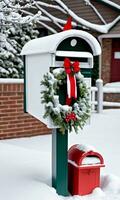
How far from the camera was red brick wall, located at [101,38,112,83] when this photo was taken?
634 inches

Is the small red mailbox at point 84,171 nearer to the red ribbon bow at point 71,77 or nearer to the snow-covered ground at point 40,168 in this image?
the snow-covered ground at point 40,168

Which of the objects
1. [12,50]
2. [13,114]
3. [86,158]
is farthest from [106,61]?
[86,158]

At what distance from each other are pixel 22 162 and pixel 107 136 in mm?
2990

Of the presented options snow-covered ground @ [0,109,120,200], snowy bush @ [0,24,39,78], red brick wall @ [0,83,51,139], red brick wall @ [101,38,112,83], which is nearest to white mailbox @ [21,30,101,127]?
snow-covered ground @ [0,109,120,200]

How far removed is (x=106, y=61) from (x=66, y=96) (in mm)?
11821

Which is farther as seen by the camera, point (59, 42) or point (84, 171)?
point (84, 171)

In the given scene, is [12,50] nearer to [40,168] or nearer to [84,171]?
[40,168]

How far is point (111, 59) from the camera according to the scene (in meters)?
16.2

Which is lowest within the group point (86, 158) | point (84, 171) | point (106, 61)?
point (84, 171)

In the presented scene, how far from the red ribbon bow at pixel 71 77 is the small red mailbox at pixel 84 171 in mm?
705

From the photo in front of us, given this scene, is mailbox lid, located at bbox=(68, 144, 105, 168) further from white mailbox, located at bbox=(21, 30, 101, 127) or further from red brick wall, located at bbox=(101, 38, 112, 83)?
red brick wall, located at bbox=(101, 38, 112, 83)

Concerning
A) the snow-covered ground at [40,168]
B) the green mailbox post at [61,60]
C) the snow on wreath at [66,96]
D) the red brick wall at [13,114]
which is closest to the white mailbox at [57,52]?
the green mailbox post at [61,60]

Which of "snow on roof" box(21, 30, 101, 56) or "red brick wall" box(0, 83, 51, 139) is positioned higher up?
"snow on roof" box(21, 30, 101, 56)

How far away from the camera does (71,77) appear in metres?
4.52
